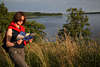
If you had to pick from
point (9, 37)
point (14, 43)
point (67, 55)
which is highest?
point (9, 37)

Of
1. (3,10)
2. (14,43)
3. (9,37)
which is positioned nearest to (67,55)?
(14,43)

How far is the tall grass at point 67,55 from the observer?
265 cm

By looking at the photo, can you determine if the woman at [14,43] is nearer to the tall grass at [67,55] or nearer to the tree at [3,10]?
the tall grass at [67,55]

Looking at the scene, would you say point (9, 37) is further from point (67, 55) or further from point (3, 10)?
point (3, 10)

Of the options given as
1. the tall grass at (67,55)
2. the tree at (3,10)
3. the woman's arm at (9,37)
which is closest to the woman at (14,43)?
the woman's arm at (9,37)

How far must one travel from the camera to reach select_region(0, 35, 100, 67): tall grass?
2.65 meters

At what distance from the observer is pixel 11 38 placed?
7.63ft

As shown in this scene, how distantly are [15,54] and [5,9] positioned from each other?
24045 mm

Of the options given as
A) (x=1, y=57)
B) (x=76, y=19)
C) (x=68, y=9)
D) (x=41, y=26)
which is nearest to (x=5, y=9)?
(x=41, y=26)

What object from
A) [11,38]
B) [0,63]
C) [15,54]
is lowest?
[0,63]

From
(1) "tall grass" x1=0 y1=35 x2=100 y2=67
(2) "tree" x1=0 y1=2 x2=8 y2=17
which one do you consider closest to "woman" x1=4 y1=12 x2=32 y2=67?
(1) "tall grass" x1=0 y1=35 x2=100 y2=67

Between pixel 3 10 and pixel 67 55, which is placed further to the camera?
pixel 3 10

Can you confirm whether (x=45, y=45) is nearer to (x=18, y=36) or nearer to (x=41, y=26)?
(x=18, y=36)

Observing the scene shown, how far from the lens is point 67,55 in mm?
2639
